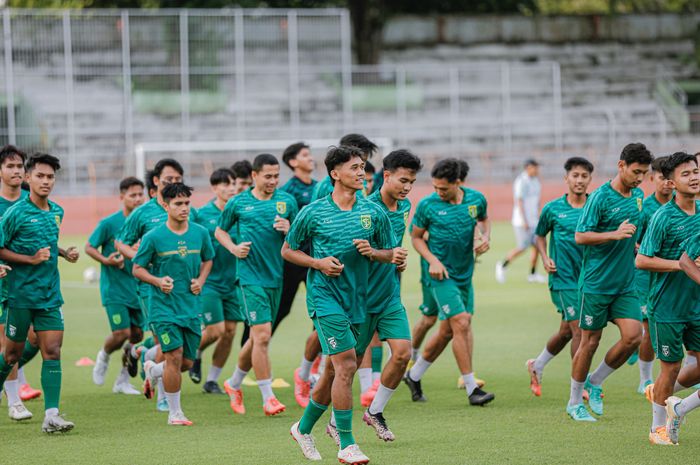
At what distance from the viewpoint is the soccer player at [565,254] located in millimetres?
10492

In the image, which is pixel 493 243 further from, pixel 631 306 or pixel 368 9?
pixel 631 306

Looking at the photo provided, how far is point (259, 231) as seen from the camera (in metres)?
10.7

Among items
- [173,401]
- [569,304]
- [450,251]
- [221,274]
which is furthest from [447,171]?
[173,401]

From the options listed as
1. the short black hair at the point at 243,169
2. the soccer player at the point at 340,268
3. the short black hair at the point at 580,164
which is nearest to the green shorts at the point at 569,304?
the short black hair at the point at 580,164

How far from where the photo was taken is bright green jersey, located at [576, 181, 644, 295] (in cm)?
936

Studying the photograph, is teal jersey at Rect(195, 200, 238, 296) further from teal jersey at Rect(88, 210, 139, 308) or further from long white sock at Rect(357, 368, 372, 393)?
long white sock at Rect(357, 368, 372, 393)

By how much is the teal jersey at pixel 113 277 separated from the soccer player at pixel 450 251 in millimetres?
3016

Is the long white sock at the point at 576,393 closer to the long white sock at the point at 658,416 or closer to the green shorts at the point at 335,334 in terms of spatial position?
the long white sock at the point at 658,416

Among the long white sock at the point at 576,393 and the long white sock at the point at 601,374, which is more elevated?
the long white sock at the point at 601,374

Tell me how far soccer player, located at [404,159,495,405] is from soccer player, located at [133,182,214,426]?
202 centimetres

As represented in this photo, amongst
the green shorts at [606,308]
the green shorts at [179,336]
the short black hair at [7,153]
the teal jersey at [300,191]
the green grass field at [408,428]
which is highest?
the short black hair at [7,153]

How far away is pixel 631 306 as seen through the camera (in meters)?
9.42

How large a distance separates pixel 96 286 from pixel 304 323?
6331 mm

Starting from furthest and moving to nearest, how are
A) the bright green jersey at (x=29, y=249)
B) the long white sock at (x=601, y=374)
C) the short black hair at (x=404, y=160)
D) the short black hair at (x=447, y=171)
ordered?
the short black hair at (x=447, y=171) → the long white sock at (x=601, y=374) → the bright green jersey at (x=29, y=249) → the short black hair at (x=404, y=160)
